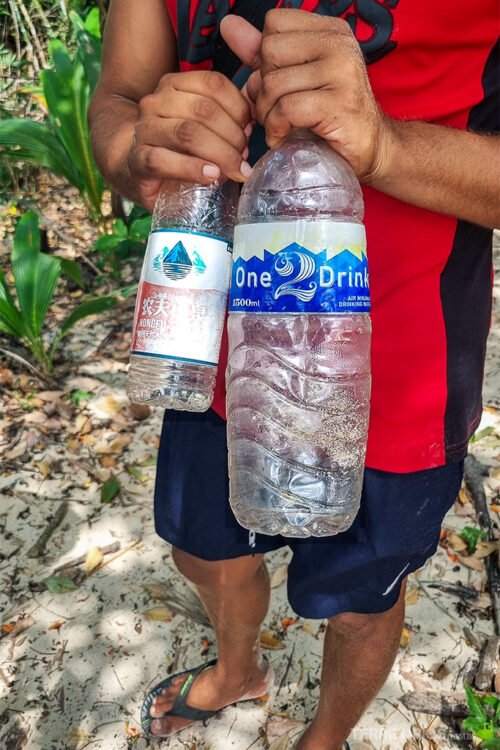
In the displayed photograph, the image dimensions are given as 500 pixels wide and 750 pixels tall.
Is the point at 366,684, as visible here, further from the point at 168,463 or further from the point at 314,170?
the point at 314,170

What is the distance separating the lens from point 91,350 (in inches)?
148

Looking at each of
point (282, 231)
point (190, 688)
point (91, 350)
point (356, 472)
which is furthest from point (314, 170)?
point (91, 350)

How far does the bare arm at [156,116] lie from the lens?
1048 mm

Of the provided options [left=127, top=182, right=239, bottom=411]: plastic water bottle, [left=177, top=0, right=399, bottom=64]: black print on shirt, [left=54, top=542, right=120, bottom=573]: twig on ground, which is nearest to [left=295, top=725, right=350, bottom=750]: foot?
[left=54, top=542, right=120, bottom=573]: twig on ground

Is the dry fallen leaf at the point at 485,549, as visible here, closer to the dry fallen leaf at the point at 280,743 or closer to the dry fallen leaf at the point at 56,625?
the dry fallen leaf at the point at 280,743

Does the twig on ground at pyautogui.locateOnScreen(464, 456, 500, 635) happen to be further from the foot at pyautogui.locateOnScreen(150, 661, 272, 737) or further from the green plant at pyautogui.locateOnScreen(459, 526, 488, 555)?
the foot at pyautogui.locateOnScreen(150, 661, 272, 737)

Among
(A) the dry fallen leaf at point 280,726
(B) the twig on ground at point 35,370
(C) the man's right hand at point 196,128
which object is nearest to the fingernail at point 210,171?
(C) the man's right hand at point 196,128

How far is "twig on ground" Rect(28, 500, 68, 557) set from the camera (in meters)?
2.69

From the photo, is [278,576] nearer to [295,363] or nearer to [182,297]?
[295,363]

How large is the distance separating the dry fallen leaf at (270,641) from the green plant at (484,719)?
0.66 m

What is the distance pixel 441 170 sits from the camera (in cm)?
108

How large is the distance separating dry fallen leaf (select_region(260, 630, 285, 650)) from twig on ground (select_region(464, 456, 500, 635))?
2.53 feet

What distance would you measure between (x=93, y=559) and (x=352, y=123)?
2208 mm

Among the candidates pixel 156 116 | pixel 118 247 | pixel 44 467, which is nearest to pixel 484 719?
pixel 156 116
